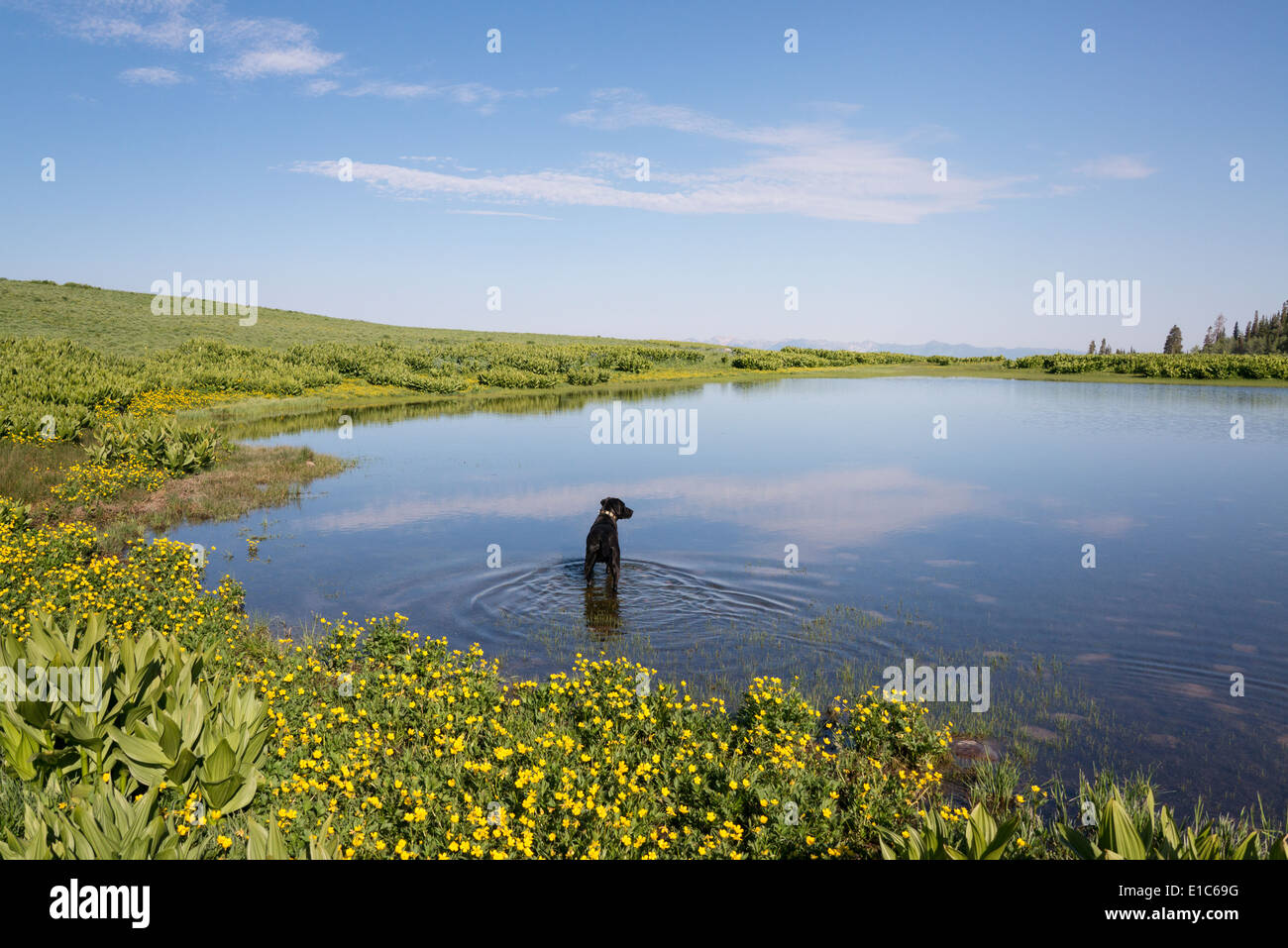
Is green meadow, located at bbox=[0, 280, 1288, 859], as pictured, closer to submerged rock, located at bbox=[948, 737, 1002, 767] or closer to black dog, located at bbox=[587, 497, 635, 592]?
submerged rock, located at bbox=[948, 737, 1002, 767]

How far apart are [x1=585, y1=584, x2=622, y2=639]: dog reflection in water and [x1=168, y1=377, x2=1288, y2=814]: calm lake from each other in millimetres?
59

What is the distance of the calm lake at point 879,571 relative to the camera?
31.3ft

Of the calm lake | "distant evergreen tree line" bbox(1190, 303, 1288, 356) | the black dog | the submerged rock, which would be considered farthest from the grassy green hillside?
"distant evergreen tree line" bbox(1190, 303, 1288, 356)

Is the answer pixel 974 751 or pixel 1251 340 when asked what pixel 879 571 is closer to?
pixel 974 751

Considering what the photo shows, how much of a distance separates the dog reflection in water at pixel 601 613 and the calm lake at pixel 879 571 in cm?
6

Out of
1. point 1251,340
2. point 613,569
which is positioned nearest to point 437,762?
point 613,569

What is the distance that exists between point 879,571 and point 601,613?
5.78 m

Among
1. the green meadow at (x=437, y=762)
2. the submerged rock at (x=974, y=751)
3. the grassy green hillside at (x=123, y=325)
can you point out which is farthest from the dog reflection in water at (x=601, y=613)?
the grassy green hillside at (x=123, y=325)

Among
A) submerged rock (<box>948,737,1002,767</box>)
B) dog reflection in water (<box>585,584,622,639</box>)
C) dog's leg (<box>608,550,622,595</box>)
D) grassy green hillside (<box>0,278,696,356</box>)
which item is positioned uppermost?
grassy green hillside (<box>0,278,696,356</box>)

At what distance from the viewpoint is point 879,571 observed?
1532cm

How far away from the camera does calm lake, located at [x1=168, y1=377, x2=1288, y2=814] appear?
31.3 feet
